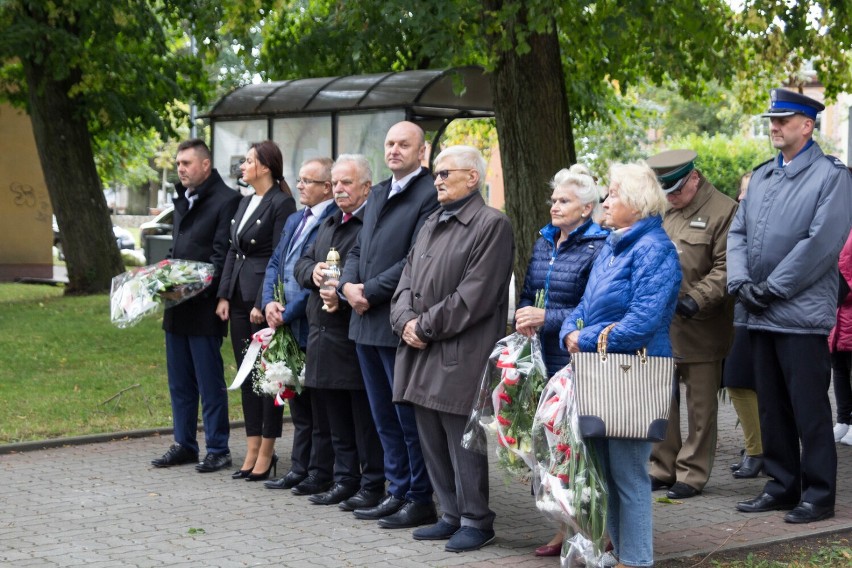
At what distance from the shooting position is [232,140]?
16.7 m

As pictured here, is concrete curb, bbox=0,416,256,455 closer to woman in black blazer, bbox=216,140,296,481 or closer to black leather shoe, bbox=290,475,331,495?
woman in black blazer, bbox=216,140,296,481

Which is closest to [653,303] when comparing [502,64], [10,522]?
[10,522]

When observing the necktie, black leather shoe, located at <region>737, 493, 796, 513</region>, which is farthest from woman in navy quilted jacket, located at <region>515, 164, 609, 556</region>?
the necktie

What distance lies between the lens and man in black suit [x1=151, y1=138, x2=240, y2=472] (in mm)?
8422

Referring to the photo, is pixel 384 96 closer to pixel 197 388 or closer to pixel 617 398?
pixel 197 388

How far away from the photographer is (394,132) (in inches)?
272

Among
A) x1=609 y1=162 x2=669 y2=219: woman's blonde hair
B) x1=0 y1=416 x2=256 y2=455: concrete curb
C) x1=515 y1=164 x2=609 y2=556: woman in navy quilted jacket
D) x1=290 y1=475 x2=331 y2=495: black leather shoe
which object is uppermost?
x1=609 y1=162 x2=669 y2=219: woman's blonde hair

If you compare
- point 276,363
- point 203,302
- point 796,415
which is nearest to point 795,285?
point 796,415

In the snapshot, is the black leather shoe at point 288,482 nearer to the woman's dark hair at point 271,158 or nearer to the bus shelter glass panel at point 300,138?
the woman's dark hair at point 271,158

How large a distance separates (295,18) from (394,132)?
14.4 meters

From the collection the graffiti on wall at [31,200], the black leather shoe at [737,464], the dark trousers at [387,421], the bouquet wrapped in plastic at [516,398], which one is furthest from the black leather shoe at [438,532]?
the graffiti on wall at [31,200]

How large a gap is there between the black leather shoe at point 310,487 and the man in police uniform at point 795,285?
2.62m

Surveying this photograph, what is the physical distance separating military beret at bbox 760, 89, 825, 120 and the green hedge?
49.7 meters

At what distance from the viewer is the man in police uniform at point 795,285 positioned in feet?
21.8
